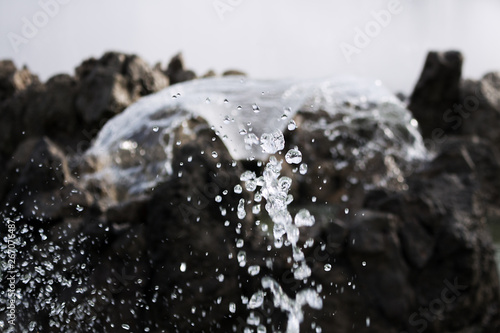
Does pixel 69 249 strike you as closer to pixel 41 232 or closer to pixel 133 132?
pixel 41 232

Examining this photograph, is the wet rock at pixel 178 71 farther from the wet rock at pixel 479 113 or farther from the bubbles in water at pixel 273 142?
the bubbles in water at pixel 273 142

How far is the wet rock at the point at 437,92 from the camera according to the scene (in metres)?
11.5

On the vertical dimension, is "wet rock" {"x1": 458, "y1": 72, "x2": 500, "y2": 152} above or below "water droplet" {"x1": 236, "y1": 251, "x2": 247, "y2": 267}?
below

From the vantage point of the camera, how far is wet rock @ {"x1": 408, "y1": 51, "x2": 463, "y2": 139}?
1153 centimetres

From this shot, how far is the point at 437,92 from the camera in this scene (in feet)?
38.5

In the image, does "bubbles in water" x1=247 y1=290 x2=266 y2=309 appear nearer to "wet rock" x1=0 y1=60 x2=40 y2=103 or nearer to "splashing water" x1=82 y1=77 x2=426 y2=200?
"splashing water" x1=82 y1=77 x2=426 y2=200

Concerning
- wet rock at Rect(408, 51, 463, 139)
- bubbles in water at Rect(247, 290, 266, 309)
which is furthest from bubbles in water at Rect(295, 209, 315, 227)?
wet rock at Rect(408, 51, 463, 139)

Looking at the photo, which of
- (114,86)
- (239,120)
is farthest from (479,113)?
(114,86)

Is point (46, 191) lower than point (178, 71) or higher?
higher

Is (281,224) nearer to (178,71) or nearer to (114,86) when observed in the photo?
(114,86)

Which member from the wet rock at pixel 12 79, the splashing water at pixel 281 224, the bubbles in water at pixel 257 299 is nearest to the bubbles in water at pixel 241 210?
the splashing water at pixel 281 224

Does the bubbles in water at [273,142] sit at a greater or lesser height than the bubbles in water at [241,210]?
greater

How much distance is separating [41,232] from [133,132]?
4.57 meters

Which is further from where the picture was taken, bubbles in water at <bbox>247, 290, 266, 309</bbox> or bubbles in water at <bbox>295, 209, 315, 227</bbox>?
bubbles in water at <bbox>247, 290, 266, 309</bbox>
